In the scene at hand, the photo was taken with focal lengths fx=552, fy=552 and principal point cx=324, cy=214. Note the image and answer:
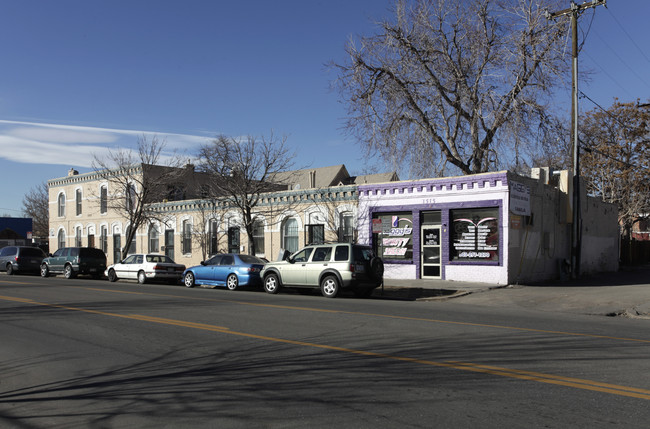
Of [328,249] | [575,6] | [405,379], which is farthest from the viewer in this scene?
[575,6]

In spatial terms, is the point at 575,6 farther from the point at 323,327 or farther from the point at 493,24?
the point at 323,327

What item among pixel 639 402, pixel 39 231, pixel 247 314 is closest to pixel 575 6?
pixel 247 314

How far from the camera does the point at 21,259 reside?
31438mm

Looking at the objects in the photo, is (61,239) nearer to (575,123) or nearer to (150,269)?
(150,269)

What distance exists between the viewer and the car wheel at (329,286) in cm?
1728

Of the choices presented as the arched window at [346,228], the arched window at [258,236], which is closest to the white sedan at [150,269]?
the arched window at [258,236]

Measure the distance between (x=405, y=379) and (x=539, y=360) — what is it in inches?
83.3

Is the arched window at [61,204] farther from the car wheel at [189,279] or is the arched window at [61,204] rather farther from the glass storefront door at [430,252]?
the glass storefront door at [430,252]

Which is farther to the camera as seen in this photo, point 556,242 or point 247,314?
point 556,242

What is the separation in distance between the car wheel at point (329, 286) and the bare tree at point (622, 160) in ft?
87.3

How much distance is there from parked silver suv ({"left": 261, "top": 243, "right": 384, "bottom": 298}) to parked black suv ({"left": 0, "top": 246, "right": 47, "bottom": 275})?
65.7ft

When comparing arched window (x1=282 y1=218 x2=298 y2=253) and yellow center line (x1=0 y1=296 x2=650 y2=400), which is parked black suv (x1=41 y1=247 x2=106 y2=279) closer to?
arched window (x1=282 y1=218 x2=298 y2=253)

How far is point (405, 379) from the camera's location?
6.43m

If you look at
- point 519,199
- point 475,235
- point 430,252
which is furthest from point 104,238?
point 519,199
